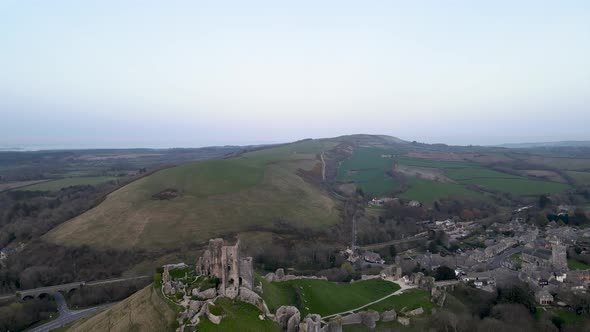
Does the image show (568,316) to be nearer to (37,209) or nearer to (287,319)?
(287,319)

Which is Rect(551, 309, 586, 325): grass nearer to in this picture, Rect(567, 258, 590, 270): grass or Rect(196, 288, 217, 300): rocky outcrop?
Rect(567, 258, 590, 270): grass

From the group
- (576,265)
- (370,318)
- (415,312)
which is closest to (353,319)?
(370,318)

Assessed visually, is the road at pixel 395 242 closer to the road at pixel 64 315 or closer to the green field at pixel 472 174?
the road at pixel 64 315

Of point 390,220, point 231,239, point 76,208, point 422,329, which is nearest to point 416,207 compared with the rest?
point 390,220

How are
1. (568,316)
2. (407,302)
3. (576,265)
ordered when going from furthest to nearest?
(576,265) < (407,302) < (568,316)

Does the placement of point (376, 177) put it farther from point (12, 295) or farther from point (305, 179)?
point (12, 295)

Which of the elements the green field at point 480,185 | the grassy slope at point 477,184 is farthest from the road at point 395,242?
the grassy slope at point 477,184
